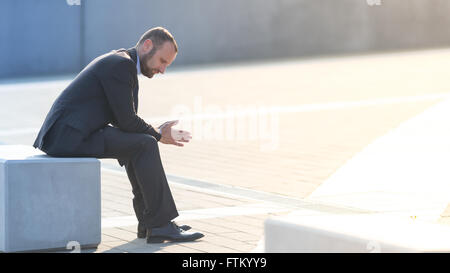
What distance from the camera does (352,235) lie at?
4105 millimetres

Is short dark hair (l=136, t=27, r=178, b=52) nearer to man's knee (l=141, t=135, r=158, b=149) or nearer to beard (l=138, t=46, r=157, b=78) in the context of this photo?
beard (l=138, t=46, r=157, b=78)

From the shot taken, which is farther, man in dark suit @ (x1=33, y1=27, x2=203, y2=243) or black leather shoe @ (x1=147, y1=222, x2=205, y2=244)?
black leather shoe @ (x1=147, y1=222, x2=205, y2=244)

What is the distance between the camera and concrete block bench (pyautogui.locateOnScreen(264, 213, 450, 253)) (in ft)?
13.1

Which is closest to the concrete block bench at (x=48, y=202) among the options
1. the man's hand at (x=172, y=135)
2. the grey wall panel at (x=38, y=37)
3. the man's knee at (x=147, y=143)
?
the man's knee at (x=147, y=143)

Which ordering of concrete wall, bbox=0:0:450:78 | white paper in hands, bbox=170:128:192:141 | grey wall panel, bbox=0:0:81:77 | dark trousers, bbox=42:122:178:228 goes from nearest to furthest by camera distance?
1. dark trousers, bbox=42:122:178:228
2. white paper in hands, bbox=170:128:192:141
3. grey wall panel, bbox=0:0:81:77
4. concrete wall, bbox=0:0:450:78

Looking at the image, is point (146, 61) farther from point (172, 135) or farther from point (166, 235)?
point (166, 235)

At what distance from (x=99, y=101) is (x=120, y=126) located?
0.69 feet

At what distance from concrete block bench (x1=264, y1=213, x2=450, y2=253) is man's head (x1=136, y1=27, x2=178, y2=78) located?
1954 mm

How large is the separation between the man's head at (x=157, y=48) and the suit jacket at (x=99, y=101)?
0.35ft

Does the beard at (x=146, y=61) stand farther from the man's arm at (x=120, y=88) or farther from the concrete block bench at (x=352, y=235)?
the concrete block bench at (x=352, y=235)

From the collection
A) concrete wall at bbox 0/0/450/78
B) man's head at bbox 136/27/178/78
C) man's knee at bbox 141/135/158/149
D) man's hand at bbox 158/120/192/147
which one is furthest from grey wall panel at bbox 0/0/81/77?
man's knee at bbox 141/135/158/149

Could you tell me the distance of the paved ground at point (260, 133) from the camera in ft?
23.6

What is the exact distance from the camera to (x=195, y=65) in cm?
2353
